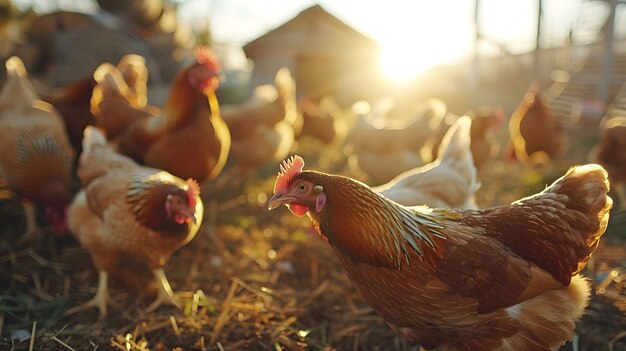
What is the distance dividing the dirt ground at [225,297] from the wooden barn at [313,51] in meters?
6.42

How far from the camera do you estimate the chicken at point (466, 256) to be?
187cm

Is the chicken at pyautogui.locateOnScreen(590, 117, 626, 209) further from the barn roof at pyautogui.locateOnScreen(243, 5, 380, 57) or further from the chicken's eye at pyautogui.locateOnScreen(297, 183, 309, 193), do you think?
the barn roof at pyautogui.locateOnScreen(243, 5, 380, 57)

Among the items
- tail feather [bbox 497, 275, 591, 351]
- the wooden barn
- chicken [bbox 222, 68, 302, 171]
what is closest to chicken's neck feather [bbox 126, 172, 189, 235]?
tail feather [bbox 497, 275, 591, 351]

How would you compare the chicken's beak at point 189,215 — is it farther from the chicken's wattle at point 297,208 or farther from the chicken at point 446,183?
the chicken at point 446,183

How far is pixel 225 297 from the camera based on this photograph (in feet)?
9.94

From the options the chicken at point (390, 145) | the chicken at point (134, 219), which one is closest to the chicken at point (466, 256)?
the chicken at point (134, 219)

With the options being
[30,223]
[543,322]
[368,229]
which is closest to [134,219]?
[368,229]

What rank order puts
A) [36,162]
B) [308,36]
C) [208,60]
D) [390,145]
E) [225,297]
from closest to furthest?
1. [225,297]
2. [36,162]
3. [208,60]
4. [390,145]
5. [308,36]

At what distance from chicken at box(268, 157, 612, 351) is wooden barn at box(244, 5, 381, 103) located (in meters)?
8.39

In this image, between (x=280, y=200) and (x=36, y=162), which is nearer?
(x=280, y=200)

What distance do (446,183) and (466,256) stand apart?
1.07 m

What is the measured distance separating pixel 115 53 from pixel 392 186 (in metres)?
6.23

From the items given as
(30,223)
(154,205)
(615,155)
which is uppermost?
(615,155)

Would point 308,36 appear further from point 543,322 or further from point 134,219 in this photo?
point 543,322
